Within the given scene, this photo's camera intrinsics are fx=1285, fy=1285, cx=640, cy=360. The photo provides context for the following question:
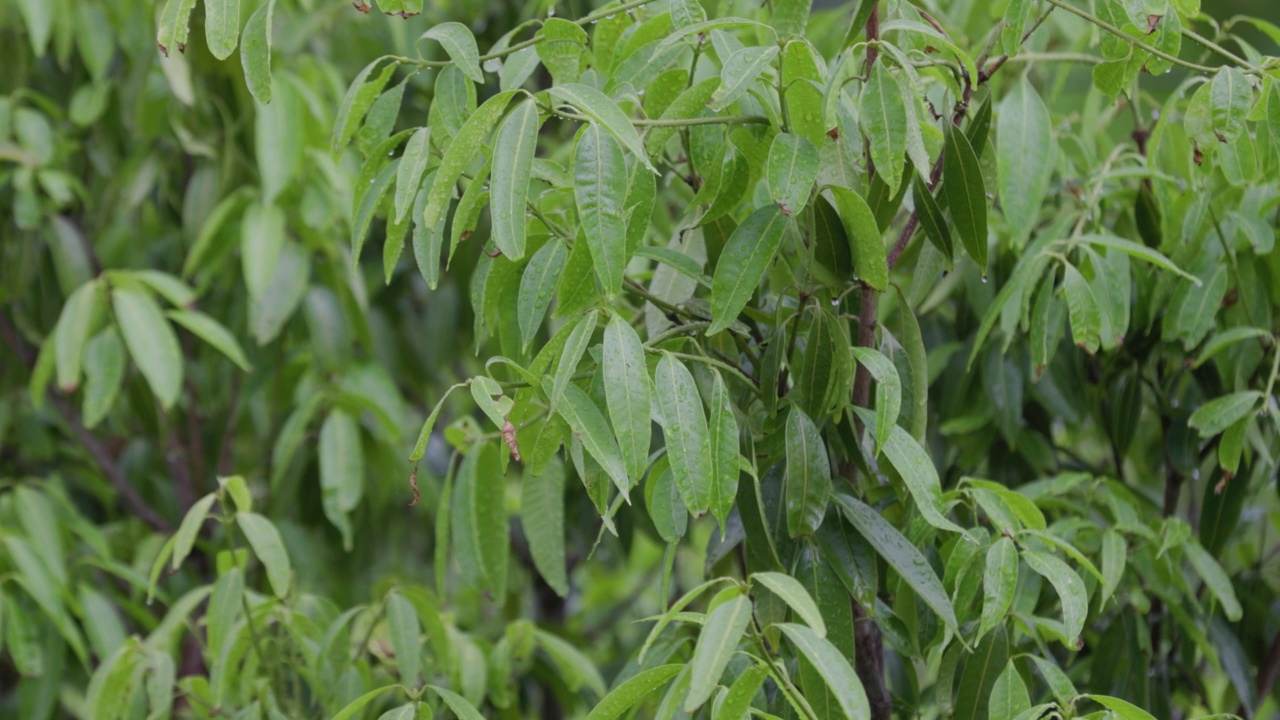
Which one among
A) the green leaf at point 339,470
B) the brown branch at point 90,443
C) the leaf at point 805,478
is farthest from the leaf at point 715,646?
the brown branch at point 90,443

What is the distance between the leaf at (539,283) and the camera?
22.7 inches

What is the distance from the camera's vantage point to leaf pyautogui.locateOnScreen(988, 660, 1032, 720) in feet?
1.95

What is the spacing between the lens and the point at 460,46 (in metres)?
0.56

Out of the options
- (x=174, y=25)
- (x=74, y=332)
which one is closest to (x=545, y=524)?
(x=174, y=25)

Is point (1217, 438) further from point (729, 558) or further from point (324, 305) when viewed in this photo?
point (324, 305)

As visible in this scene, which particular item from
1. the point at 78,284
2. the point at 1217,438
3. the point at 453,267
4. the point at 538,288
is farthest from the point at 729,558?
the point at 78,284

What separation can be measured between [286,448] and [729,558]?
414 millimetres

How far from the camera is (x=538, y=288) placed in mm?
584

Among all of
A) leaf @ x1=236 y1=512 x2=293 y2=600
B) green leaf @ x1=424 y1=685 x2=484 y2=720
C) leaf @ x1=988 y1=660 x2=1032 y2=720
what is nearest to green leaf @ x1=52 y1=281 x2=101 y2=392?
leaf @ x1=236 y1=512 x2=293 y2=600

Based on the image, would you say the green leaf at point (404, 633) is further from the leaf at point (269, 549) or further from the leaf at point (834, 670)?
the leaf at point (834, 670)

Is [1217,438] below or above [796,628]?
below

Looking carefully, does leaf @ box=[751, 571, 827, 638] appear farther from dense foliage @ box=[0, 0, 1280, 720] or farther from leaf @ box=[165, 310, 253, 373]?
leaf @ box=[165, 310, 253, 373]

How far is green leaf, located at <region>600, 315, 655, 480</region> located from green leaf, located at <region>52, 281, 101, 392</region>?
0.69 m

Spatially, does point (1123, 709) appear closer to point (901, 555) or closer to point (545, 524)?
point (901, 555)
